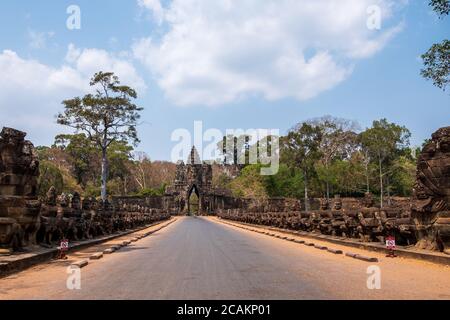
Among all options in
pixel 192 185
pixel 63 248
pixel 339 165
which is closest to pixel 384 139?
pixel 339 165

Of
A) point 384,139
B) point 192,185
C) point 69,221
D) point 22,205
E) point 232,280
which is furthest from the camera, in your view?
point 192,185

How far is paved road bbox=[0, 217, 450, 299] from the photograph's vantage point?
711 cm

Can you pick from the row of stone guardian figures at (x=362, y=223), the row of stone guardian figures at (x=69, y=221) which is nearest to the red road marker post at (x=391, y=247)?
the row of stone guardian figures at (x=362, y=223)

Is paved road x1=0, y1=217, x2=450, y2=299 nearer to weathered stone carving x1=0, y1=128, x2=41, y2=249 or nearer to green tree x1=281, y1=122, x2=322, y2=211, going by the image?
weathered stone carving x1=0, y1=128, x2=41, y2=249

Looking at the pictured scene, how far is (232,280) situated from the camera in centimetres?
852

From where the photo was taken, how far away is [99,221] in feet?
73.9

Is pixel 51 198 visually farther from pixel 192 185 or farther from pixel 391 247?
pixel 192 185

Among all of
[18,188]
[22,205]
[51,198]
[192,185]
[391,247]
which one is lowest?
[391,247]

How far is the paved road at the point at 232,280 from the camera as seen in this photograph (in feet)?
23.3

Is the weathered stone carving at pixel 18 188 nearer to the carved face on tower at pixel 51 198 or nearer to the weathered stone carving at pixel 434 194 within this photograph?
the carved face on tower at pixel 51 198

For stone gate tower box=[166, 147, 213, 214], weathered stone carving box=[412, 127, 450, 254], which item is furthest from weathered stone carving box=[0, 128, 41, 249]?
stone gate tower box=[166, 147, 213, 214]

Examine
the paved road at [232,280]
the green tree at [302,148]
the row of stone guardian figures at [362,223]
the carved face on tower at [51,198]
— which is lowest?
the paved road at [232,280]
